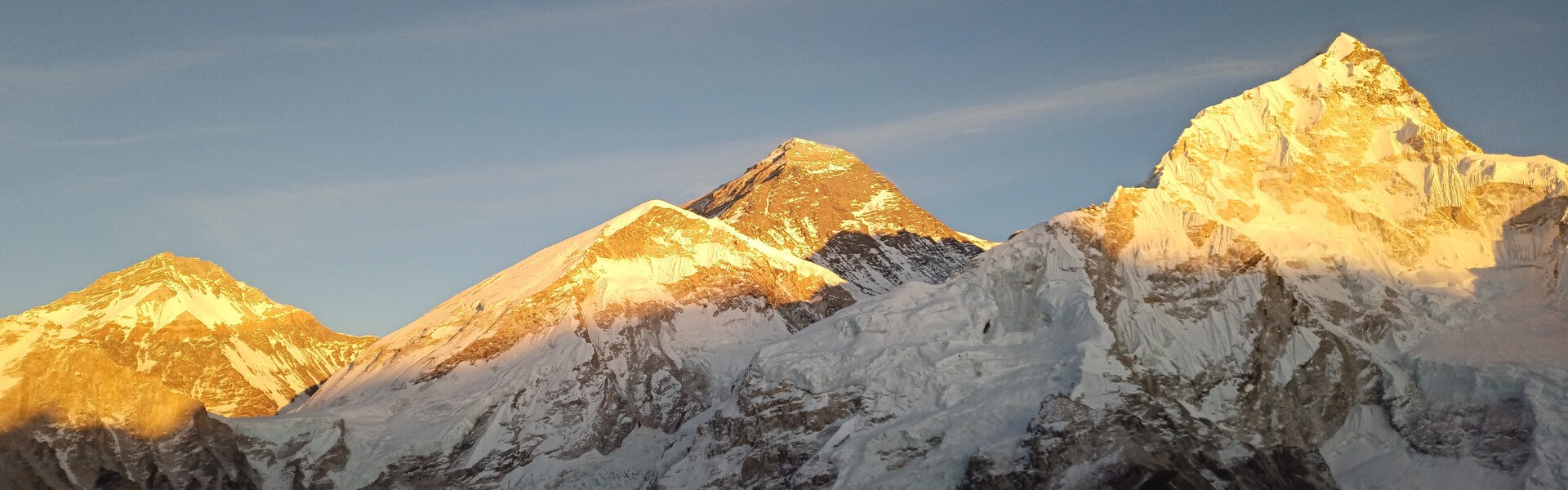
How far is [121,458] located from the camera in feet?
540

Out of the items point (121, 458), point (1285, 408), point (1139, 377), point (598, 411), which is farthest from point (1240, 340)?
point (121, 458)

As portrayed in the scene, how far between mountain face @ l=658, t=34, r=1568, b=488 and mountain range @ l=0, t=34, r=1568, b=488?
0.24 metres

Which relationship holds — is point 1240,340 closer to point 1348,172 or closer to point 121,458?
point 1348,172

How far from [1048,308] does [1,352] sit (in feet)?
339

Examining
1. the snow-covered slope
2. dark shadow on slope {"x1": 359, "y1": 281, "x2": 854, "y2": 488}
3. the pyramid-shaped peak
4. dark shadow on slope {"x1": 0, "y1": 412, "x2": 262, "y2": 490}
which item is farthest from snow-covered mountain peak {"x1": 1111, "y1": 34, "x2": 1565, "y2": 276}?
dark shadow on slope {"x1": 0, "y1": 412, "x2": 262, "y2": 490}

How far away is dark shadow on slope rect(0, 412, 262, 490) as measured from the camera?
6220 inches

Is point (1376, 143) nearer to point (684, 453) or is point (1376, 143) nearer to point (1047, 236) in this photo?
point (1047, 236)

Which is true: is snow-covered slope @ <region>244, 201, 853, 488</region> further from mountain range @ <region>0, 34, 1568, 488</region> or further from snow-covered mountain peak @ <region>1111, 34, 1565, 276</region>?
snow-covered mountain peak @ <region>1111, 34, 1565, 276</region>

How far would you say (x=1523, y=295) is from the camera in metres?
158

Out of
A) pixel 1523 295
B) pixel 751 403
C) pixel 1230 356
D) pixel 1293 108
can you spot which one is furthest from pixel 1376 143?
pixel 751 403

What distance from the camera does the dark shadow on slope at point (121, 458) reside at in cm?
15800

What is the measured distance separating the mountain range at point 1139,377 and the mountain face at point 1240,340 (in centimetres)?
24

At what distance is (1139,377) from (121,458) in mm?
92818

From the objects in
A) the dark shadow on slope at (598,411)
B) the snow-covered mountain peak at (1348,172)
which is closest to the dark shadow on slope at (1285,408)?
the snow-covered mountain peak at (1348,172)
